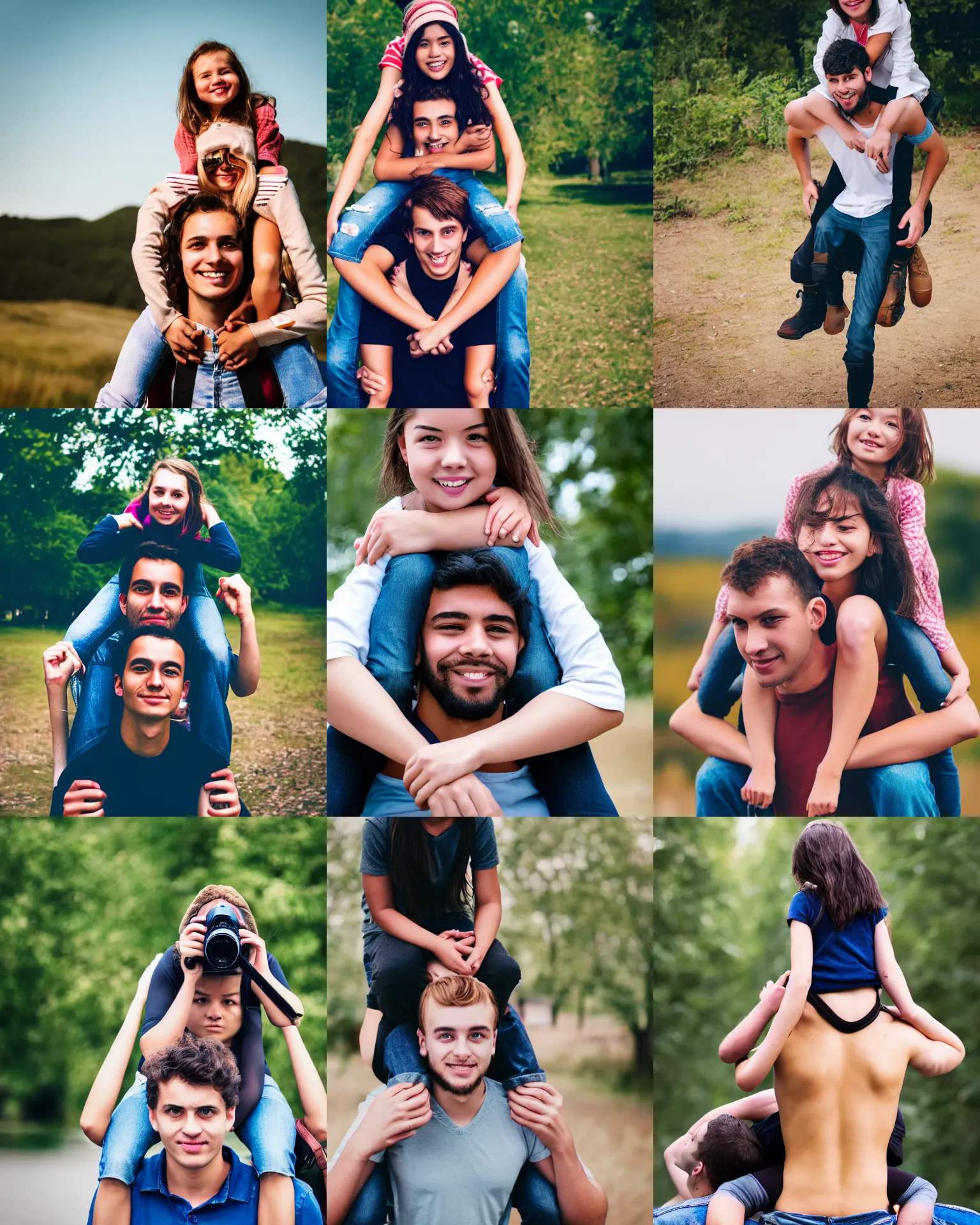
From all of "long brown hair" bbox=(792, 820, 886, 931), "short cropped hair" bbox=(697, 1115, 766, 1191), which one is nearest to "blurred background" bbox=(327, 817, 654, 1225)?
"short cropped hair" bbox=(697, 1115, 766, 1191)

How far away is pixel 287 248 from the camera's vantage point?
15.9 ft

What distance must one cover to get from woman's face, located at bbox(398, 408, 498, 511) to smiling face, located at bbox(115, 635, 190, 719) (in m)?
1.13

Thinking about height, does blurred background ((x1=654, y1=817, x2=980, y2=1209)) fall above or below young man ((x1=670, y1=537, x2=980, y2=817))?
below

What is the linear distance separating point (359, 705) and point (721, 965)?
5.57ft

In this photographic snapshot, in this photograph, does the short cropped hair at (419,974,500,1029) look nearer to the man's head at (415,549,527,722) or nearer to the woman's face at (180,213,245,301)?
the man's head at (415,549,527,722)

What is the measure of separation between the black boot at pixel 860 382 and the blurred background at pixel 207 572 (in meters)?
2.04

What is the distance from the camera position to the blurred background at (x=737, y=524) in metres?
4.81

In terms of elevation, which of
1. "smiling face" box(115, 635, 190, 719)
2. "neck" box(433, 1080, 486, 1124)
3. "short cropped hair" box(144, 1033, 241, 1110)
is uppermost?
"smiling face" box(115, 635, 190, 719)

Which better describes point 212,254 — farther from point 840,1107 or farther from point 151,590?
point 840,1107

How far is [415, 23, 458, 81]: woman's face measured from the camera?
15.6 feet

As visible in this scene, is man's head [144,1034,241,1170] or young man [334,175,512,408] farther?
young man [334,175,512,408]

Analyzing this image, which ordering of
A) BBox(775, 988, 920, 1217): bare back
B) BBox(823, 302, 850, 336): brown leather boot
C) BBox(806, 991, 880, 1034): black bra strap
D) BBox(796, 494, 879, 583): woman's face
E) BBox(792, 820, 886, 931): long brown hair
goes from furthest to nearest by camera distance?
BBox(823, 302, 850, 336): brown leather boot, BBox(796, 494, 879, 583): woman's face, BBox(792, 820, 886, 931): long brown hair, BBox(806, 991, 880, 1034): black bra strap, BBox(775, 988, 920, 1217): bare back

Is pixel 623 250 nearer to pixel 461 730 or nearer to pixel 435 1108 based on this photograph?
pixel 461 730

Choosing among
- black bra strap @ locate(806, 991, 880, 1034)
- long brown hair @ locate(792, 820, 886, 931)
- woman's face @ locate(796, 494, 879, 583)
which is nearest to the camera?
black bra strap @ locate(806, 991, 880, 1034)
